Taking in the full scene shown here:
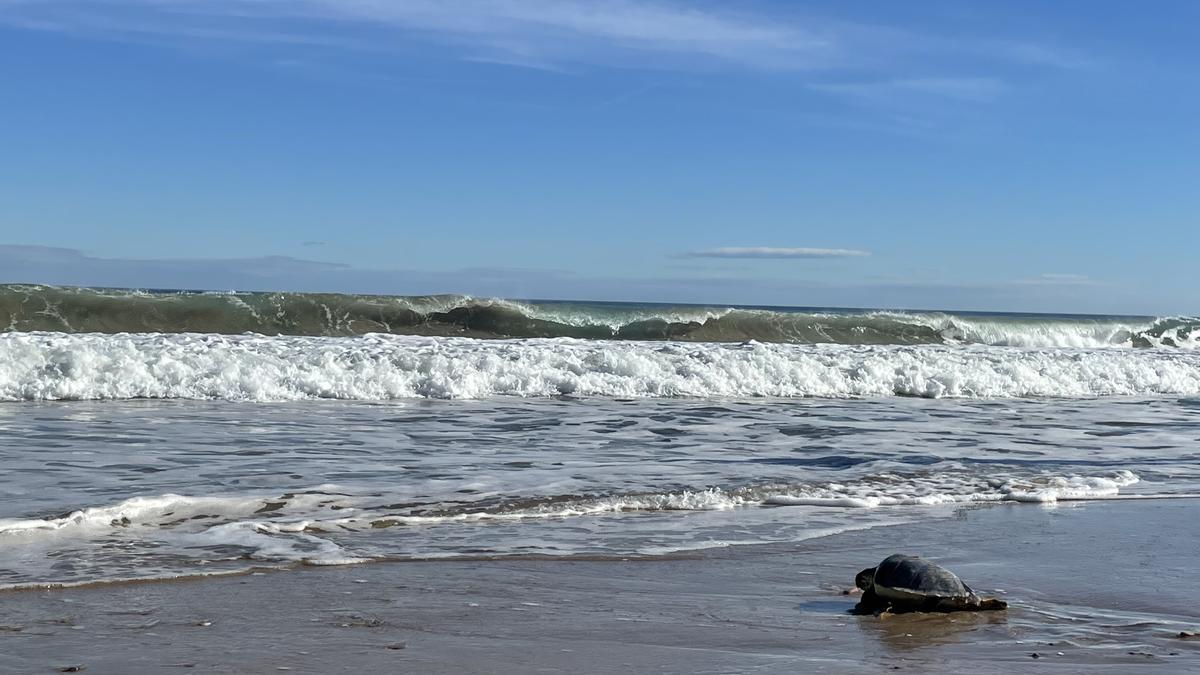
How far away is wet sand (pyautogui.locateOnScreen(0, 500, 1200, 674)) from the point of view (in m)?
3.83

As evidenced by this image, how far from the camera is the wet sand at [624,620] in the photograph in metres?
3.83

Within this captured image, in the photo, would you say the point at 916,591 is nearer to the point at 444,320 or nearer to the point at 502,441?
the point at 502,441

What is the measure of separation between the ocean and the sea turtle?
1.39 meters

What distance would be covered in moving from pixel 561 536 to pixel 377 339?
484 inches

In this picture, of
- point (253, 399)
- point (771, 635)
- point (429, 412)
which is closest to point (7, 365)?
point (253, 399)

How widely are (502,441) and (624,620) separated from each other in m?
5.46

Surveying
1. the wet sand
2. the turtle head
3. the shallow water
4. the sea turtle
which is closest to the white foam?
the shallow water

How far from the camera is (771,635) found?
167 inches

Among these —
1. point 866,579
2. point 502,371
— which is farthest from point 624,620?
point 502,371

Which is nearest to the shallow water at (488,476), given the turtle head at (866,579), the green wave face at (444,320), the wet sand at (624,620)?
the wet sand at (624,620)

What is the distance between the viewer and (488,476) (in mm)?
7793

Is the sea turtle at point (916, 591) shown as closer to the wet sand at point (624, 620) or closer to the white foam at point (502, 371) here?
the wet sand at point (624, 620)

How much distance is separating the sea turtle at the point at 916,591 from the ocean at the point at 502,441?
4.55 ft

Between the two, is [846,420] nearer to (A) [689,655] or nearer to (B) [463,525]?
(B) [463,525]
